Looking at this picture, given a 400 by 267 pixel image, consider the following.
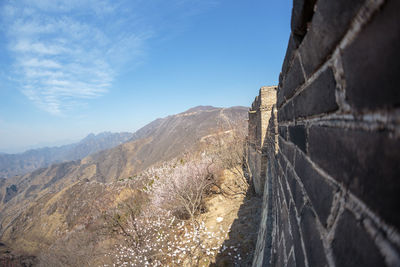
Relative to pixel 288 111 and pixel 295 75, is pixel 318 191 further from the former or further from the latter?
pixel 288 111

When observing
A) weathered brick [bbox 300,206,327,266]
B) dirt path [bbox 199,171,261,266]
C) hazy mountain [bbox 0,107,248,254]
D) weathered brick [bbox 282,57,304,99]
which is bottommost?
hazy mountain [bbox 0,107,248,254]

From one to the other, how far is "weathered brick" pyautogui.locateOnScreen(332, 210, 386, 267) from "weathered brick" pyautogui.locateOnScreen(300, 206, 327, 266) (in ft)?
0.36

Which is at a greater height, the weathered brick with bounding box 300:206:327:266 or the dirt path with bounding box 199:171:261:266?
the weathered brick with bounding box 300:206:327:266

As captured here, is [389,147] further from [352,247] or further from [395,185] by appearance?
[352,247]

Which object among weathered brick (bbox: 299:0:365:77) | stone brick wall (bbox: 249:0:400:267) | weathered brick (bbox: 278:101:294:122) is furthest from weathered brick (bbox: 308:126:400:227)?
weathered brick (bbox: 278:101:294:122)

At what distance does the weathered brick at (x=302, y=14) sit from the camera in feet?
1.93

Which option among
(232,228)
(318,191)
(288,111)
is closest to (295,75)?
(288,111)

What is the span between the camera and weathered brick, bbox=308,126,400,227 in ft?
0.93

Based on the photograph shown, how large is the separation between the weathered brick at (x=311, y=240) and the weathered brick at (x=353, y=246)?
4.3 inches

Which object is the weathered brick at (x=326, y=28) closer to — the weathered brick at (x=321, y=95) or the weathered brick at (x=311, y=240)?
the weathered brick at (x=321, y=95)

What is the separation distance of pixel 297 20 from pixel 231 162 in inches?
461

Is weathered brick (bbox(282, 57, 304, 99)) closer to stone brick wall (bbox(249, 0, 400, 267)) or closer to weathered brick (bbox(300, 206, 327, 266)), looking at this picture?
stone brick wall (bbox(249, 0, 400, 267))

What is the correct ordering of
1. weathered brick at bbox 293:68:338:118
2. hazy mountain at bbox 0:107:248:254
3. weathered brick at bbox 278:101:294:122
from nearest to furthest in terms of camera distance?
1. weathered brick at bbox 293:68:338:118
2. weathered brick at bbox 278:101:294:122
3. hazy mountain at bbox 0:107:248:254

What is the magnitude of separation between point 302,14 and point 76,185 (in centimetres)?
3302
